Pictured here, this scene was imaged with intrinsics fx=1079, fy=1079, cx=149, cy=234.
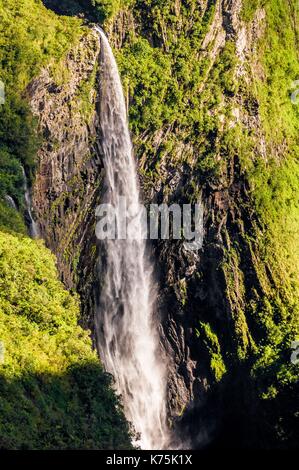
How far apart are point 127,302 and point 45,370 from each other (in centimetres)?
706

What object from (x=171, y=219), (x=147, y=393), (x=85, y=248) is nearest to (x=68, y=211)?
(x=85, y=248)

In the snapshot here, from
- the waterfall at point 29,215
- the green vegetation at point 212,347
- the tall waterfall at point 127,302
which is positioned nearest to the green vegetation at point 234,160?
the green vegetation at point 212,347

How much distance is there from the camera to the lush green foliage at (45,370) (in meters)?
19.6

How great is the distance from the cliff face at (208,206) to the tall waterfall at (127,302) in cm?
34

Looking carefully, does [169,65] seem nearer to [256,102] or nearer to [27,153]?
[256,102]

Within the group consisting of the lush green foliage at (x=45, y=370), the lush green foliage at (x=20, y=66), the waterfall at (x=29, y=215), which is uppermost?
the lush green foliage at (x=20, y=66)

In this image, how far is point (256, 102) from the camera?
1181 inches

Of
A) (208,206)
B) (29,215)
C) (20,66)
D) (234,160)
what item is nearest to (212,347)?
(208,206)

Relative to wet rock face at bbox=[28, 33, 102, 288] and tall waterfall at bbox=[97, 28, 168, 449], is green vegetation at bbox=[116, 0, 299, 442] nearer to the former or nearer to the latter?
tall waterfall at bbox=[97, 28, 168, 449]

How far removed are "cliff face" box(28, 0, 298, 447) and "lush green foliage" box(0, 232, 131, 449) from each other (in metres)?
3.66

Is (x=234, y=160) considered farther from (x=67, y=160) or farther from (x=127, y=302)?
(x=67, y=160)

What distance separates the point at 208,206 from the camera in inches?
1141

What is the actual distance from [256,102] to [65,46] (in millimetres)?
6094

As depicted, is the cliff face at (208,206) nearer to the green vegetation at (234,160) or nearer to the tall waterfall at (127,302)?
the green vegetation at (234,160)
